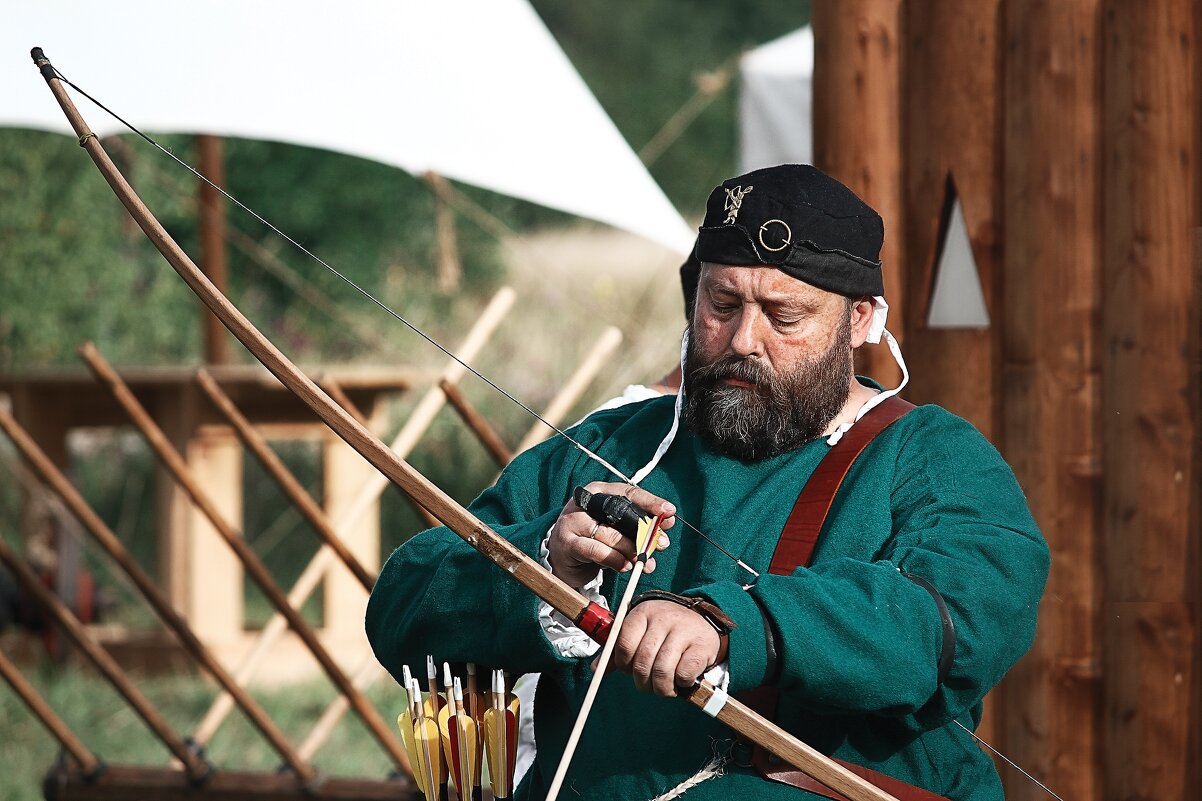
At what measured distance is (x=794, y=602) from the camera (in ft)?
5.85

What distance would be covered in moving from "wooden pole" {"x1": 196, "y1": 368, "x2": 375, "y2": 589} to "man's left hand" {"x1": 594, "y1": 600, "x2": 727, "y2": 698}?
8.54 ft

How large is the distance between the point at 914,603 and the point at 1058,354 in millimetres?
1444

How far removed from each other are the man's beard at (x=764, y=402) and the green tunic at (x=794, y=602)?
0.03m

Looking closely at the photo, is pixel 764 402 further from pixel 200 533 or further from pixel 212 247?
pixel 212 247

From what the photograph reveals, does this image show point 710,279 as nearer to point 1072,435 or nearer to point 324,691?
point 1072,435

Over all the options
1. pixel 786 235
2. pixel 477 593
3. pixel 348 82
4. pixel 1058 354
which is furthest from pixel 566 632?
pixel 348 82

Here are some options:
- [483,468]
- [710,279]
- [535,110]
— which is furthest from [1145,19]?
[483,468]

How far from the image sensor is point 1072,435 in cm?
309

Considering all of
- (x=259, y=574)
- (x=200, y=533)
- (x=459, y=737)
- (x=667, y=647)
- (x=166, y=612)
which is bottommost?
(x=200, y=533)

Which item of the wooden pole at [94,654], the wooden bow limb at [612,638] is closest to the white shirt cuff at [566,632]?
the wooden bow limb at [612,638]

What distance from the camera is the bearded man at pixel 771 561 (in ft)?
5.83

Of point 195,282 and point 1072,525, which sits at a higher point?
point 195,282

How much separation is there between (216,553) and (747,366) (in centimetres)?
519

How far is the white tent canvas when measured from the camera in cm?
458
